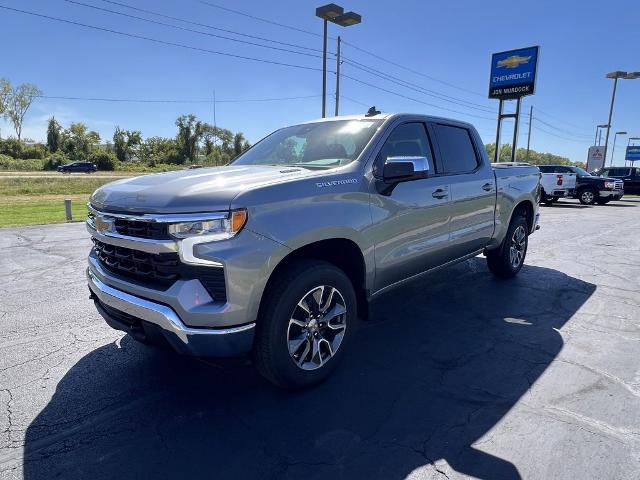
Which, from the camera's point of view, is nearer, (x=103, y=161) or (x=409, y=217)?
(x=409, y=217)

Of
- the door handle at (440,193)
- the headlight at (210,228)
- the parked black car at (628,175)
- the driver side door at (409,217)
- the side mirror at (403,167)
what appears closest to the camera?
the headlight at (210,228)

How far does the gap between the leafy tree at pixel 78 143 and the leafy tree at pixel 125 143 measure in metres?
3.94

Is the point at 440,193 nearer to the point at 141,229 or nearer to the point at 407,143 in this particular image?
the point at 407,143

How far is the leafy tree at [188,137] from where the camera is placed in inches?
3450

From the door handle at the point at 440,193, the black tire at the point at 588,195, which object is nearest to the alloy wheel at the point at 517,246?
the door handle at the point at 440,193

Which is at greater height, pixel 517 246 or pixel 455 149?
pixel 455 149

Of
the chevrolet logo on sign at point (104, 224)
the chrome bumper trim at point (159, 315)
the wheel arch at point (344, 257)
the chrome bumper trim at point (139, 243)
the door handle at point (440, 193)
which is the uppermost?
the door handle at point (440, 193)

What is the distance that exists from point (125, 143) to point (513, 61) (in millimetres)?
77185

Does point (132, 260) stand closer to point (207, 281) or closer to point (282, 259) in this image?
point (207, 281)

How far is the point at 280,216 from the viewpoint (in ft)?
8.80

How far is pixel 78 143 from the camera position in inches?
3248

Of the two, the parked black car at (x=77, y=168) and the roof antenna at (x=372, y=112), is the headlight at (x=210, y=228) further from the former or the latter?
the parked black car at (x=77, y=168)

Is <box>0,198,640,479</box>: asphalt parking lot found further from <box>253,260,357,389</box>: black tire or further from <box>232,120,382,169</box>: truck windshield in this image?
<box>232,120,382,169</box>: truck windshield

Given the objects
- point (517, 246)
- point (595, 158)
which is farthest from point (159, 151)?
point (517, 246)
